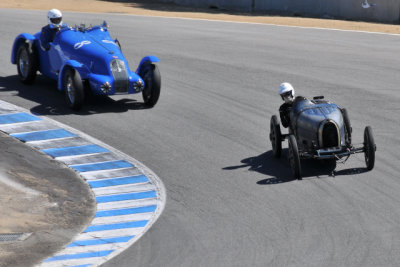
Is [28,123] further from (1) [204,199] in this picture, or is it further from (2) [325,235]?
(2) [325,235]

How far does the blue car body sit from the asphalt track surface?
63cm

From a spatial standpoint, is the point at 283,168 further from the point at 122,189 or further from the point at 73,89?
the point at 73,89

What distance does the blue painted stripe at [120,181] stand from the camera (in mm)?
12148

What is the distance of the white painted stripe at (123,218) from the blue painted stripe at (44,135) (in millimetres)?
4189

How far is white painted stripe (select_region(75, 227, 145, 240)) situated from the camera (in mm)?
10070

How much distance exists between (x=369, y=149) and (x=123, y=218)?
4.21m

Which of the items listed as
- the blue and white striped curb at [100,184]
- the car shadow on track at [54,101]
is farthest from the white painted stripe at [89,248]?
the car shadow on track at [54,101]

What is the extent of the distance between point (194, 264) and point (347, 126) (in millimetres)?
4579

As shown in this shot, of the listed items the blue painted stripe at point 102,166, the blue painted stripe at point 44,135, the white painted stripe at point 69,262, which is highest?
the blue painted stripe at point 44,135

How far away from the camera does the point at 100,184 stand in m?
12.1

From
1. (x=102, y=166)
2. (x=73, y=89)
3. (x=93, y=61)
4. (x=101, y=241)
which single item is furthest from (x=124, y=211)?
(x=93, y=61)

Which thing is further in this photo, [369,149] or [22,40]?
[22,40]

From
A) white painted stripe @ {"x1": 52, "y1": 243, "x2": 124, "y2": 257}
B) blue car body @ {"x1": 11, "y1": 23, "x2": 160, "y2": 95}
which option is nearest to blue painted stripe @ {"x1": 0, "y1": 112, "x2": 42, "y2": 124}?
blue car body @ {"x1": 11, "y1": 23, "x2": 160, "y2": 95}

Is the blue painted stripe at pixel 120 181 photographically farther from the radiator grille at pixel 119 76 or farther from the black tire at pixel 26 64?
the black tire at pixel 26 64
